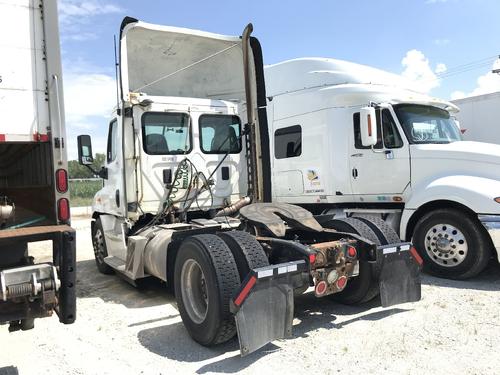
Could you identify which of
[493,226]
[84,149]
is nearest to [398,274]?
[493,226]

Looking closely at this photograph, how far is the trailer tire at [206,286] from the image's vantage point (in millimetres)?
3914

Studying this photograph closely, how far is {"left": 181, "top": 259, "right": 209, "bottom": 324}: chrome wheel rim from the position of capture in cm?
442

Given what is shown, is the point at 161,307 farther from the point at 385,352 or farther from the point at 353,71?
the point at 353,71

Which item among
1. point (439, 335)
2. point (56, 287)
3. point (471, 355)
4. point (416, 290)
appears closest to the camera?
point (56, 287)

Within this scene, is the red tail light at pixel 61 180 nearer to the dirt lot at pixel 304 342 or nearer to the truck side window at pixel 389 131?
the dirt lot at pixel 304 342

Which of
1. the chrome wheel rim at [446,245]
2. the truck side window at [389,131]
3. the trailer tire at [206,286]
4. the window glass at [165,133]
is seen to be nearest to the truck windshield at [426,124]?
the truck side window at [389,131]

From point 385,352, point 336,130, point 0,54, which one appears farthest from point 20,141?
point 336,130

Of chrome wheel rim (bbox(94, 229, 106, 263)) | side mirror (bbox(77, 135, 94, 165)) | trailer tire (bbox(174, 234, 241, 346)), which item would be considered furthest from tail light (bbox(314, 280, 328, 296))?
chrome wheel rim (bbox(94, 229, 106, 263))

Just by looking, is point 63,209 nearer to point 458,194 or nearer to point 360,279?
point 360,279

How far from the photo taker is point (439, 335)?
13.9 feet

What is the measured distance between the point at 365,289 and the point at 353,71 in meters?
4.31

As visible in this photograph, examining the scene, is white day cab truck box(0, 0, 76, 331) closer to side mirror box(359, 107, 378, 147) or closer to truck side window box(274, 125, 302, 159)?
side mirror box(359, 107, 378, 147)

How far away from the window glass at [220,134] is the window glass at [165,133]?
0.26 meters

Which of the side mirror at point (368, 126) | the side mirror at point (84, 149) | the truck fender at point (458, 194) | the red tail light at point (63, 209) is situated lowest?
the truck fender at point (458, 194)
